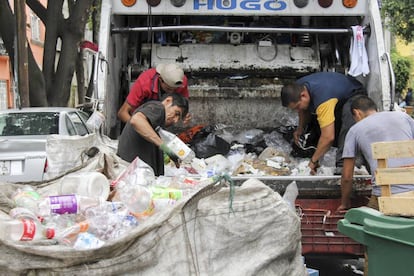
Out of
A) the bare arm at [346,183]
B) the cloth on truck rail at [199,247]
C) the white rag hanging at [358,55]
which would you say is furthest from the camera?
the white rag hanging at [358,55]

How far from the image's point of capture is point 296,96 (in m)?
4.92

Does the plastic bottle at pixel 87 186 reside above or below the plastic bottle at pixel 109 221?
above

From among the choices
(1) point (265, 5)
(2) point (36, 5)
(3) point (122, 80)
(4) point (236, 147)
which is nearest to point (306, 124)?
(4) point (236, 147)

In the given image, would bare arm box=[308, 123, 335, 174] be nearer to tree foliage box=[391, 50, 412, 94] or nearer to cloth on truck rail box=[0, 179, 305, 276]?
cloth on truck rail box=[0, 179, 305, 276]

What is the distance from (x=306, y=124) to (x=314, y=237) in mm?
1791

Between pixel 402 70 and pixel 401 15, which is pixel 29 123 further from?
pixel 402 70

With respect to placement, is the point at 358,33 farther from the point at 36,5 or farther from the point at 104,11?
the point at 36,5

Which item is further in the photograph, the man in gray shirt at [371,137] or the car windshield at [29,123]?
the car windshield at [29,123]

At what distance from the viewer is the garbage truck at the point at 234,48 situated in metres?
5.40

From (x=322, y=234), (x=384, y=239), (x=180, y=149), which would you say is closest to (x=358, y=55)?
(x=322, y=234)

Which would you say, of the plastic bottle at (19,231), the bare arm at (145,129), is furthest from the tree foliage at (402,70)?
the plastic bottle at (19,231)

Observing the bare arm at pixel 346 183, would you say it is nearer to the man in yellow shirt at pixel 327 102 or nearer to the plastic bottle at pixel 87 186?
the man in yellow shirt at pixel 327 102

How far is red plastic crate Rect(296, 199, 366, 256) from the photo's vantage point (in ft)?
12.9

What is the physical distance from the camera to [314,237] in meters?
3.98
